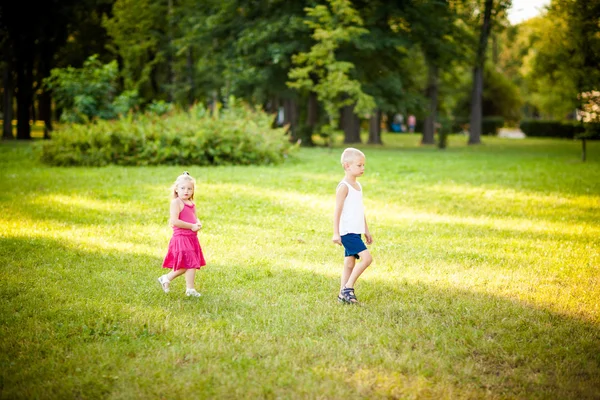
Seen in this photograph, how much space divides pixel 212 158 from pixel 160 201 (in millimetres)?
7089

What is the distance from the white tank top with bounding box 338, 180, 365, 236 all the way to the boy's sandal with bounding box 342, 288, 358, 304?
0.55 meters

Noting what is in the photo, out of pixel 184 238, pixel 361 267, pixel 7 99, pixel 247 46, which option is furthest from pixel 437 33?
pixel 184 238

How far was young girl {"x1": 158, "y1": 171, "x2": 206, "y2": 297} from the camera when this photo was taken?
559cm

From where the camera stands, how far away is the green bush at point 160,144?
17188 millimetres

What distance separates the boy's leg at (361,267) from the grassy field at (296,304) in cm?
26

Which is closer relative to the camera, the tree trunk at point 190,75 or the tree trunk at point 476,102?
the tree trunk at point 476,102

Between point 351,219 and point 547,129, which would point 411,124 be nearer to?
point 547,129

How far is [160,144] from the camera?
1736 centimetres

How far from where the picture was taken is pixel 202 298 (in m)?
5.64

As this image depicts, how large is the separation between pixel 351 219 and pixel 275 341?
149cm

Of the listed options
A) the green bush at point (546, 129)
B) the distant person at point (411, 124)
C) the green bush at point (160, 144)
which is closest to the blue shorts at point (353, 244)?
the green bush at point (160, 144)

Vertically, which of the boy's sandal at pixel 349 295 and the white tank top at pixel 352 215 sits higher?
the white tank top at pixel 352 215

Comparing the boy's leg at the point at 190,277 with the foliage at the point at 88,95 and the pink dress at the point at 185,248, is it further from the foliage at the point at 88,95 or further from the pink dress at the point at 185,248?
the foliage at the point at 88,95

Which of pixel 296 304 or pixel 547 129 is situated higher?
pixel 547 129
